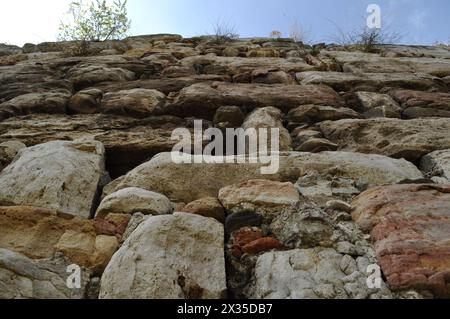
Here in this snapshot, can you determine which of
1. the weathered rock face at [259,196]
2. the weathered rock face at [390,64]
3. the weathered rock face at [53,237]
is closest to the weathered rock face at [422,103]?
the weathered rock face at [390,64]

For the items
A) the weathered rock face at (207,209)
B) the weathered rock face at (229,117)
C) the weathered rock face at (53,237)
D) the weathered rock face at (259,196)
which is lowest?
the weathered rock face at (53,237)

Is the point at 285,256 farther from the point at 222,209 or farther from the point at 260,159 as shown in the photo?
the point at 260,159

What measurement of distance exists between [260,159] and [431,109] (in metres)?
1.36

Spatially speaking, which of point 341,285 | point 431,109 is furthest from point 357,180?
point 431,109

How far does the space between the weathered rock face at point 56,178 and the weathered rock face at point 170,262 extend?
47cm

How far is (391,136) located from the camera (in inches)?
101

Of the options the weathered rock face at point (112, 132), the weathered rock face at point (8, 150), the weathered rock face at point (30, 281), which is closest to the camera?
the weathered rock face at point (30, 281)

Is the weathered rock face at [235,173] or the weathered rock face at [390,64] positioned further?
the weathered rock face at [390,64]

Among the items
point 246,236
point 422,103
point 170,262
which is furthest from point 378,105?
point 170,262

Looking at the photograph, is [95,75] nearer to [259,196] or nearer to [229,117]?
[229,117]

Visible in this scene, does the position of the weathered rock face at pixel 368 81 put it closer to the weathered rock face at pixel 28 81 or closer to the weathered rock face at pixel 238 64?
the weathered rock face at pixel 238 64

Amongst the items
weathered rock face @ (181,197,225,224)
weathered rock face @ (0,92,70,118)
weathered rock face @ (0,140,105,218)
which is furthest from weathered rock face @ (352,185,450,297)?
weathered rock face @ (0,92,70,118)

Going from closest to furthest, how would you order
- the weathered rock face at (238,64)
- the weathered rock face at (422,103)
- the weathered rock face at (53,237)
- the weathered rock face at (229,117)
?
the weathered rock face at (53,237) < the weathered rock face at (229,117) < the weathered rock face at (422,103) < the weathered rock face at (238,64)

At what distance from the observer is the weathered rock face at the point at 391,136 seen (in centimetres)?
244
